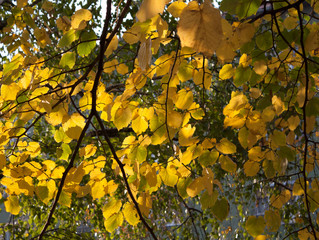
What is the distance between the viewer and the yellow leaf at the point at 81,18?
819 millimetres

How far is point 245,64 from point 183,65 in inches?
5.5

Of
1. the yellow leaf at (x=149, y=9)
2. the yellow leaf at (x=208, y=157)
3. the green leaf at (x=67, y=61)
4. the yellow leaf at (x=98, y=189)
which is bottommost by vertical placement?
the yellow leaf at (x=149, y=9)

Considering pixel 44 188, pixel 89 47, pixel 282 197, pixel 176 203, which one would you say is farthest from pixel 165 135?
pixel 176 203

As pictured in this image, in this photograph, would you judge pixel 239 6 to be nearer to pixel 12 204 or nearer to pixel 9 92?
pixel 9 92

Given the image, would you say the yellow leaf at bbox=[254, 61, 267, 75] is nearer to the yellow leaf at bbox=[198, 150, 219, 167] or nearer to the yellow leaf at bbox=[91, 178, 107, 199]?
the yellow leaf at bbox=[198, 150, 219, 167]

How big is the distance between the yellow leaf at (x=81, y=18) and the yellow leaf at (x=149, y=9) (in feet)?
1.22

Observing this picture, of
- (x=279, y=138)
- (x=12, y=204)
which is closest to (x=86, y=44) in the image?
(x=279, y=138)

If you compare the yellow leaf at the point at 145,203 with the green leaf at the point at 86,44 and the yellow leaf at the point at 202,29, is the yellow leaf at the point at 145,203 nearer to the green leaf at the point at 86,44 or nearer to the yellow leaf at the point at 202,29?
the green leaf at the point at 86,44

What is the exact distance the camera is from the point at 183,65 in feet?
3.17

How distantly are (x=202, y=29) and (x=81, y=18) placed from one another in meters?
0.45

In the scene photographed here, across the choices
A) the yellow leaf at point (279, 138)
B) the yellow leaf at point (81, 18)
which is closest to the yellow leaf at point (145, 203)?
the yellow leaf at point (279, 138)

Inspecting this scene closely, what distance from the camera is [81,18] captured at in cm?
83

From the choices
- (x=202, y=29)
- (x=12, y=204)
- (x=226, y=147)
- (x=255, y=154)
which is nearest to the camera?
(x=202, y=29)

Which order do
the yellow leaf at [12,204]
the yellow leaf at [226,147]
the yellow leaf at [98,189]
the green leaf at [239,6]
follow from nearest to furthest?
the green leaf at [239,6], the yellow leaf at [226,147], the yellow leaf at [98,189], the yellow leaf at [12,204]
